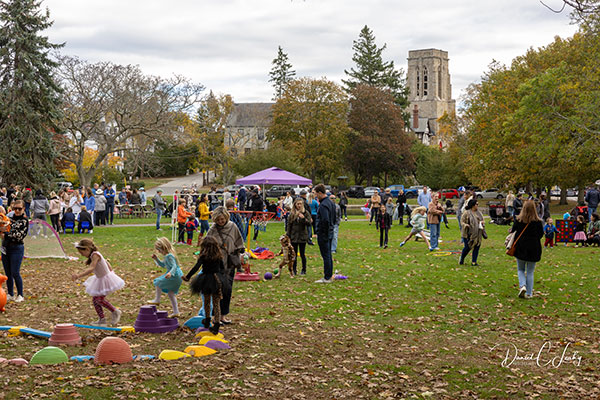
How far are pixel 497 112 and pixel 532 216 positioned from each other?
36858 mm

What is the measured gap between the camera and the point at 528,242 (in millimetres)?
11508

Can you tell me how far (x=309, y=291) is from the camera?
41.8 feet

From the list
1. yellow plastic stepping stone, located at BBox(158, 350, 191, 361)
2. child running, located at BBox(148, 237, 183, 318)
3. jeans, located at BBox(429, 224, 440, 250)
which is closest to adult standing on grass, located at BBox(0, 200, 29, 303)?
child running, located at BBox(148, 237, 183, 318)

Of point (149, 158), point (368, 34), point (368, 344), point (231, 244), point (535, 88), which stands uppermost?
point (368, 34)

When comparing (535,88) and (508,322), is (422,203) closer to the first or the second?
(535,88)

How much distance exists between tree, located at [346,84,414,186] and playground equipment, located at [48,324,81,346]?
6260 cm

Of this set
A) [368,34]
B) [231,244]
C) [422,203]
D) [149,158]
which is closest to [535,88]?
[422,203]

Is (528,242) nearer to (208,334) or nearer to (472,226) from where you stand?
(472,226)

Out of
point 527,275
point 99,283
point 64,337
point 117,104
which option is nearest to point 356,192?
point 117,104

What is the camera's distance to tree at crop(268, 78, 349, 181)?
67375 mm

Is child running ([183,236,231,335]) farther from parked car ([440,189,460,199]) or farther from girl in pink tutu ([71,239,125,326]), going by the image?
parked car ([440,189,460,199])

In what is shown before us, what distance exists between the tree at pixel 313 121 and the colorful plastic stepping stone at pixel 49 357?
→ 59.5 metres

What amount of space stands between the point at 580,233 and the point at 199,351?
17587 millimetres

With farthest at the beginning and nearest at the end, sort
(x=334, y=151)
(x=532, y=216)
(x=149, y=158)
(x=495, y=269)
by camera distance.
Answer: (x=334, y=151)
(x=149, y=158)
(x=495, y=269)
(x=532, y=216)
